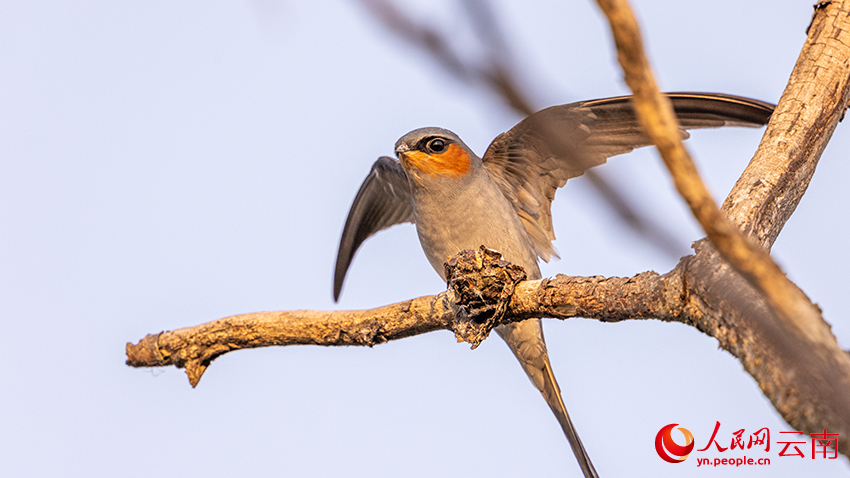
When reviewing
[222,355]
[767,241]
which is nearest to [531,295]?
[767,241]

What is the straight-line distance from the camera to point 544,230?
6.08 m

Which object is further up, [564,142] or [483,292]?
[483,292]

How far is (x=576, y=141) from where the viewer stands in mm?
5133

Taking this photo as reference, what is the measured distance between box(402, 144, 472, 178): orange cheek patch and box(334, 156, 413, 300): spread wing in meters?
1.40

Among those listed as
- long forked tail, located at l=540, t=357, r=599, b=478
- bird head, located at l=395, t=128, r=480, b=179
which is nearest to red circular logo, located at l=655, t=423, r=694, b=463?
long forked tail, located at l=540, t=357, r=599, b=478

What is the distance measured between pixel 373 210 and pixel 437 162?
6.61 ft

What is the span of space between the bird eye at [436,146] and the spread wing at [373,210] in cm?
138

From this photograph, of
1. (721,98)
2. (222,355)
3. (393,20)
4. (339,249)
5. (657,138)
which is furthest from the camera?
(339,249)

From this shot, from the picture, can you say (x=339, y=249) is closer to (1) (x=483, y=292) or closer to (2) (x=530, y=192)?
(2) (x=530, y=192)

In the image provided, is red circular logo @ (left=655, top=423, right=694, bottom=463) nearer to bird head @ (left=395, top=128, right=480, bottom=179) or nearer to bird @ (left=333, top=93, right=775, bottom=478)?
bird @ (left=333, top=93, right=775, bottom=478)

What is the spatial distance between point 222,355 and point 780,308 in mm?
4620

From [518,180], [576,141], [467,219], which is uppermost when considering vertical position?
[518,180]

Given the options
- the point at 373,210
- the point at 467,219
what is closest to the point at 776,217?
the point at 467,219

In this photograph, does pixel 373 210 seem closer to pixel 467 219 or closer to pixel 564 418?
pixel 467 219
